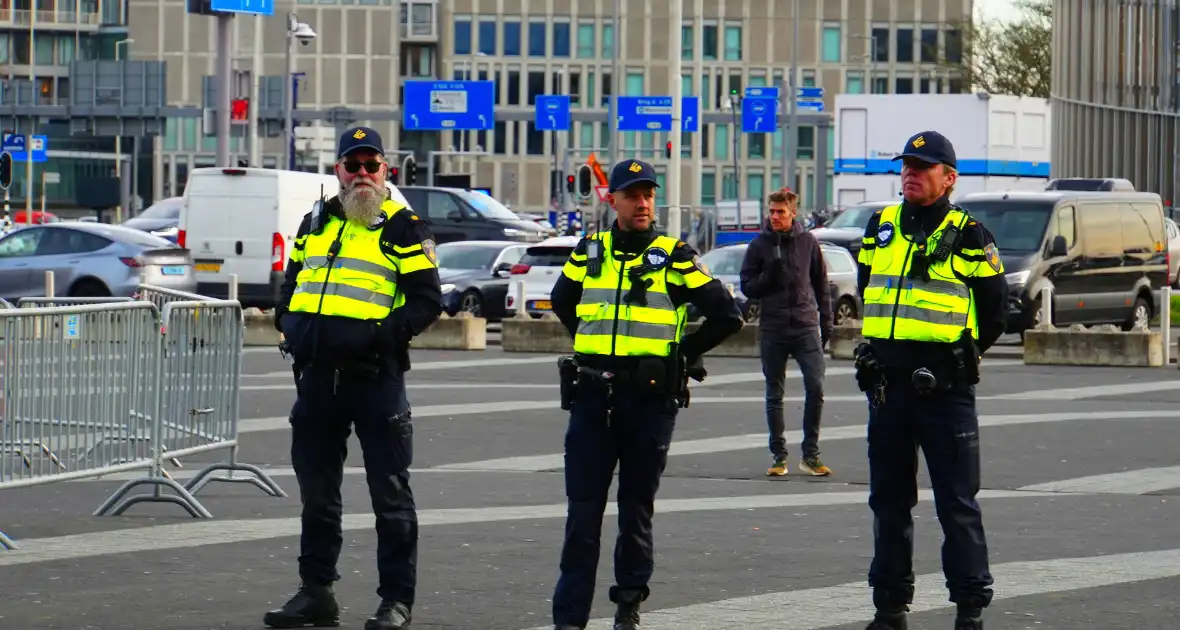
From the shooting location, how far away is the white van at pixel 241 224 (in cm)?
2964

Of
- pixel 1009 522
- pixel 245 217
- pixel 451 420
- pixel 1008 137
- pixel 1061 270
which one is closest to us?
pixel 1009 522

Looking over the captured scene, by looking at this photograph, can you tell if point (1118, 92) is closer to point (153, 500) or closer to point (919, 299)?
point (153, 500)

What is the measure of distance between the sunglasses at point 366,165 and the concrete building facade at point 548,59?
102 m

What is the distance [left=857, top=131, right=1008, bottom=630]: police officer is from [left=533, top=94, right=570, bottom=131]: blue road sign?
61.5m

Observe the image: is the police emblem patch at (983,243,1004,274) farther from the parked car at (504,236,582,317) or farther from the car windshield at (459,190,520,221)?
the car windshield at (459,190,520,221)

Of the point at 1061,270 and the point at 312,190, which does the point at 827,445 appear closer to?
the point at 1061,270

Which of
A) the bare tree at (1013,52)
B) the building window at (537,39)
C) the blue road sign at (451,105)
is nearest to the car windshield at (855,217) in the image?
the blue road sign at (451,105)

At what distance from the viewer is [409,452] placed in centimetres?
802

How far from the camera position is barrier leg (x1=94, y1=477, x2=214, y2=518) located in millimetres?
11125

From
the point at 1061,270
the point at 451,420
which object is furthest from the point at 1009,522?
the point at 1061,270

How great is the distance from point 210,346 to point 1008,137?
40982 mm

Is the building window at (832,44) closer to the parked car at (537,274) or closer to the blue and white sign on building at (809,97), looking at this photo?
the blue and white sign on building at (809,97)

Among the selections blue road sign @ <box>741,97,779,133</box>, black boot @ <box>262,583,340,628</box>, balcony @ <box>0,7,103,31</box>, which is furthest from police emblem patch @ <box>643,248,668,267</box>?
balcony @ <box>0,7,103,31</box>

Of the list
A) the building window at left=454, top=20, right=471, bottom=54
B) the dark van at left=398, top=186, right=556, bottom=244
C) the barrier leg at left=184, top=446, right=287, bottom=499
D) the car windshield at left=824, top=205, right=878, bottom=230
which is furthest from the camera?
the building window at left=454, top=20, right=471, bottom=54
